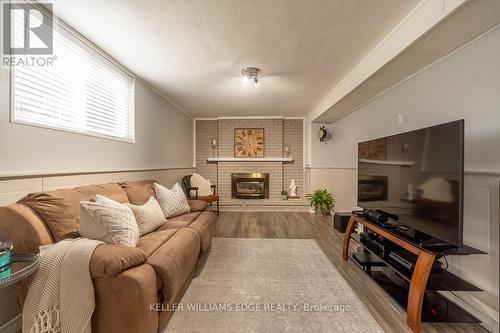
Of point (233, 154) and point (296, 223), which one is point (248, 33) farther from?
point (233, 154)

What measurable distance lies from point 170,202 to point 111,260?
5.46 ft

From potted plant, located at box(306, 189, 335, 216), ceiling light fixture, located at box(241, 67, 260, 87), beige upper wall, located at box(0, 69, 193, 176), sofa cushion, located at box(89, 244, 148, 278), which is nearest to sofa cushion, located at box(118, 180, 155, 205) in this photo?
beige upper wall, located at box(0, 69, 193, 176)

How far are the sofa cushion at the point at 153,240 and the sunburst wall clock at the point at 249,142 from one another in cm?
407

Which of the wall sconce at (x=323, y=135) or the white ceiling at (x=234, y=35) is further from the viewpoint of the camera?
the wall sconce at (x=323, y=135)

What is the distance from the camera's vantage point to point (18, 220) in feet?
4.63

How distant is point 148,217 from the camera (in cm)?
227

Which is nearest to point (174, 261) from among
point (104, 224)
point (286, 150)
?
point (104, 224)

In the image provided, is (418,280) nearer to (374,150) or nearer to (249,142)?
(374,150)

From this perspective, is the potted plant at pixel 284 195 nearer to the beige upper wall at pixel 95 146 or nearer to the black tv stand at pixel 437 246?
the beige upper wall at pixel 95 146

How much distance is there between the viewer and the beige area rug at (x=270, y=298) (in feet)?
5.35

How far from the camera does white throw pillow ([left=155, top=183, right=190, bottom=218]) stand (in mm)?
2871

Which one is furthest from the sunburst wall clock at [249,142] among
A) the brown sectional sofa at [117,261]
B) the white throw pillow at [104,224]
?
the white throw pillow at [104,224]

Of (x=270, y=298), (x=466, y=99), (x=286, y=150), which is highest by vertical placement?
(x=466, y=99)

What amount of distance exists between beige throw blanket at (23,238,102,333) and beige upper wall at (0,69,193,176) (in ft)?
2.73
